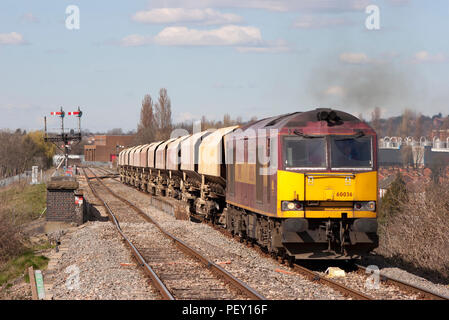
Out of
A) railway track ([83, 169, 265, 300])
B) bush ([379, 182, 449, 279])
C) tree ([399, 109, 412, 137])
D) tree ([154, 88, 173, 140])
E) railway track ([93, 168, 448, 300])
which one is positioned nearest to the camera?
railway track ([93, 168, 448, 300])

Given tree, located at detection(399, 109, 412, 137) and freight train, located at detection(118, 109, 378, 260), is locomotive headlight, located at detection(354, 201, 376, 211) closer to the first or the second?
freight train, located at detection(118, 109, 378, 260)

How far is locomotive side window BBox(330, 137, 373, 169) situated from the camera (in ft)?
40.8

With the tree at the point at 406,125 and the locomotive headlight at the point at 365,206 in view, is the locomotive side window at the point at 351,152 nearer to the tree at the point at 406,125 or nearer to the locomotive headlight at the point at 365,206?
the locomotive headlight at the point at 365,206

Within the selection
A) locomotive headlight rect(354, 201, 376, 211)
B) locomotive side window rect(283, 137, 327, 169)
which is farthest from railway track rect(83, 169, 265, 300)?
locomotive headlight rect(354, 201, 376, 211)

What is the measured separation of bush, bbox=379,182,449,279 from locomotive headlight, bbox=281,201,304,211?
7233mm

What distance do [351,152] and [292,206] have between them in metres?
1.68

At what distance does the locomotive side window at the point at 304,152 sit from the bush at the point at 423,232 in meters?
7.18

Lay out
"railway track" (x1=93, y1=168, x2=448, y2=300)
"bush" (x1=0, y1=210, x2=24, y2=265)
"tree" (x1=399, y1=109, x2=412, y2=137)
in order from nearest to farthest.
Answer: "railway track" (x1=93, y1=168, x2=448, y2=300), "bush" (x1=0, y1=210, x2=24, y2=265), "tree" (x1=399, y1=109, x2=412, y2=137)

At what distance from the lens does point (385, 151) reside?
96062 mm

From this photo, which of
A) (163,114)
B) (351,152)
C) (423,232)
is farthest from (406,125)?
(351,152)

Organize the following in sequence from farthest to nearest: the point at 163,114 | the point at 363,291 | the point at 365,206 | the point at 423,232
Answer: the point at 163,114 → the point at 423,232 → the point at 365,206 → the point at 363,291

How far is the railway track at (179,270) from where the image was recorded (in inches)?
400

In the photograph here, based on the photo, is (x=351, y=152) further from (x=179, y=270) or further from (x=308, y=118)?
(x=179, y=270)

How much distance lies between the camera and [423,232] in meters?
22.7
